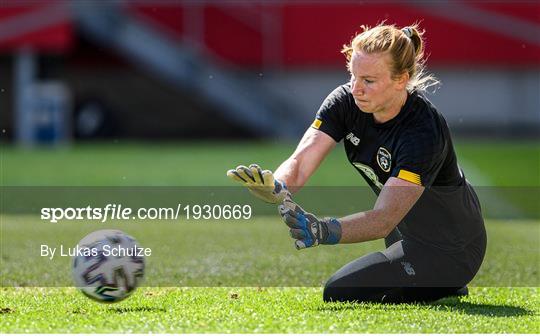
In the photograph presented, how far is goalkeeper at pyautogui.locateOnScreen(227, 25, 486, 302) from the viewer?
238 inches

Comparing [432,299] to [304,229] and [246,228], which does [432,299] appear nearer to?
[304,229]

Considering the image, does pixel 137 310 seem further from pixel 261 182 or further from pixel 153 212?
pixel 153 212

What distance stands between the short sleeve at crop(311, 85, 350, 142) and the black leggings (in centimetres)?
79

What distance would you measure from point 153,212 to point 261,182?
7.19m

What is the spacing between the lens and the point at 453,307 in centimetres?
654

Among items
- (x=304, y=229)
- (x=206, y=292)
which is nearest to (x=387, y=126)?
(x=304, y=229)

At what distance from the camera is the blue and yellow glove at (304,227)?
18.6 ft

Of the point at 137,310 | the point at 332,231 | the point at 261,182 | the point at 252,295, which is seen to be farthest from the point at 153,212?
the point at 332,231

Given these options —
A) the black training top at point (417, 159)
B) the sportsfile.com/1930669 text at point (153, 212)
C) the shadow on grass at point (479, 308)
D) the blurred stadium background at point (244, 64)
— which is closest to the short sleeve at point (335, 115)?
the black training top at point (417, 159)

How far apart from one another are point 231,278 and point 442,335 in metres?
2.42

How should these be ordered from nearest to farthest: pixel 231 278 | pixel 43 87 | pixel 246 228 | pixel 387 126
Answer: pixel 387 126 < pixel 231 278 < pixel 246 228 < pixel 43 87

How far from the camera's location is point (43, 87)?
2559cm

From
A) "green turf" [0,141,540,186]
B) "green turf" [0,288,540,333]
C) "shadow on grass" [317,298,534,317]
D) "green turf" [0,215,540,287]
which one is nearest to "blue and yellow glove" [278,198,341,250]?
"green turf" [0,288,540,333]

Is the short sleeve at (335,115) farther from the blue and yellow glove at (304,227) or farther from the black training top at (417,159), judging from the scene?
the blue and yellow glove at (304,227)
